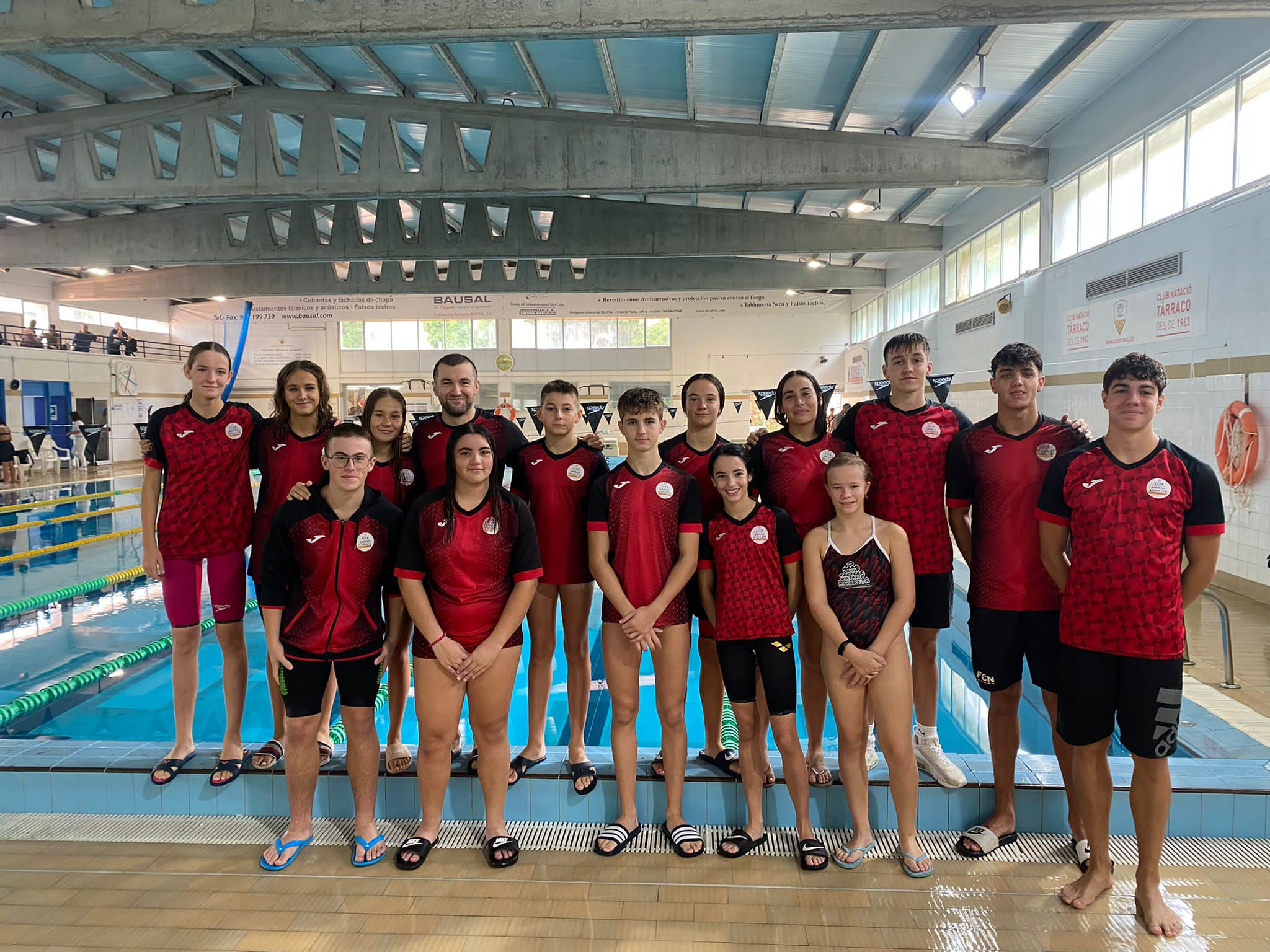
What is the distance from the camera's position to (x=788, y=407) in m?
2.96

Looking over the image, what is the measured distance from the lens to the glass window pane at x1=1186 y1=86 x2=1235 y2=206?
673 centimetres

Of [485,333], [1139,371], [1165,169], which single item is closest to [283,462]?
[1139,371]

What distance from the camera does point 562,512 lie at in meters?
2.99

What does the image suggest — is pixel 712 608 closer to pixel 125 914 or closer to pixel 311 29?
pixel 125 914

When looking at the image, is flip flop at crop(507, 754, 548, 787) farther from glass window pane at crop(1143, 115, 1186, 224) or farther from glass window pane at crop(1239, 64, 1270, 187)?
glass window pane at crop(1143, 115, 1186, 224)

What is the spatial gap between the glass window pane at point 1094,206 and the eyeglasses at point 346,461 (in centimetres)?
954

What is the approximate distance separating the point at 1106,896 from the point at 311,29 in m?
5.90

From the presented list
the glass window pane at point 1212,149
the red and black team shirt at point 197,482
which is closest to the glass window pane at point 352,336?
the glass window pane at point 1212,149

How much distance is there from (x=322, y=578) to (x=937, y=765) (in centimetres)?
249

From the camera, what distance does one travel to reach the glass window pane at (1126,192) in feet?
27.0

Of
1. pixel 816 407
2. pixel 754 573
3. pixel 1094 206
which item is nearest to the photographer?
pixel 754 573

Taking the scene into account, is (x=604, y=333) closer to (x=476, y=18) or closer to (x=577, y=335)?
(x=577, y=335)

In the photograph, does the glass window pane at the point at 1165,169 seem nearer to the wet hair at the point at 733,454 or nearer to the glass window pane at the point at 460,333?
the wet hair at the point at 733,454

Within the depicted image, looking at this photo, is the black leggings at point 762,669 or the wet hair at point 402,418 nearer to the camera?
the black leggings at point 762,669
